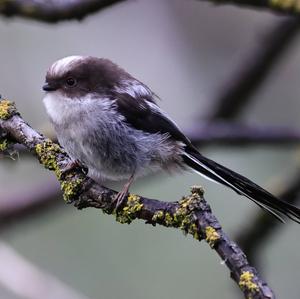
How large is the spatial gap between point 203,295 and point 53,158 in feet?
12.0

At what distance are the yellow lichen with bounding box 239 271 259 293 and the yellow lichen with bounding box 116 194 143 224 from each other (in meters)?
0.61

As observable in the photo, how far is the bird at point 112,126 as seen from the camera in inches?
132

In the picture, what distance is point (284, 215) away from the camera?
2830 millimetres

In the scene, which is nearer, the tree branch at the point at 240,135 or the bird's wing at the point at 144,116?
the bird's wing at the point at 144,116

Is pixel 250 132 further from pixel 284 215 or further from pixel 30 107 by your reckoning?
pixel 30 107

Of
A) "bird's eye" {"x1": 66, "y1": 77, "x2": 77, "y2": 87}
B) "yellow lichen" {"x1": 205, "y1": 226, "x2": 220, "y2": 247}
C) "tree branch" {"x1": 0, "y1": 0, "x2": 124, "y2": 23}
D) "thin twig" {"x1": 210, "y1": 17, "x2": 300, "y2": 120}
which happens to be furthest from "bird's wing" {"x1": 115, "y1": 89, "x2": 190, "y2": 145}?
"thin twig" {"x1": 210, "y1": 17, "x2": 300, "y2": 120}

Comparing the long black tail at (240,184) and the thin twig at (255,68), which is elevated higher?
the thin twig at (255,68)

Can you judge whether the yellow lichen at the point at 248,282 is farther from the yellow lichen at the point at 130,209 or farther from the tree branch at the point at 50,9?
the tree branch at the point at 50,9

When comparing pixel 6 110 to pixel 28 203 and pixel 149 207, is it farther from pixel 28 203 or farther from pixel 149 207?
pixel 28 203

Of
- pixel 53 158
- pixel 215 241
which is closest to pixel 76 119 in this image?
pixel 53 158

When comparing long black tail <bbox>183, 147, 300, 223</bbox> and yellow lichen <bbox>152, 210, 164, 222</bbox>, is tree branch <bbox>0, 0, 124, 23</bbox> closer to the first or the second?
long black tail <bbox>183, 147, 300, 223</bbox>

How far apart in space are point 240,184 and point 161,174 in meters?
1.44

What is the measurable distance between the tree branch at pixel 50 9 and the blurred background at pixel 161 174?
951mm

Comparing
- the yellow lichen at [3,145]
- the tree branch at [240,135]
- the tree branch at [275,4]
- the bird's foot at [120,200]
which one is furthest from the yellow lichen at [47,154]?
the tree branch at [240,135]
